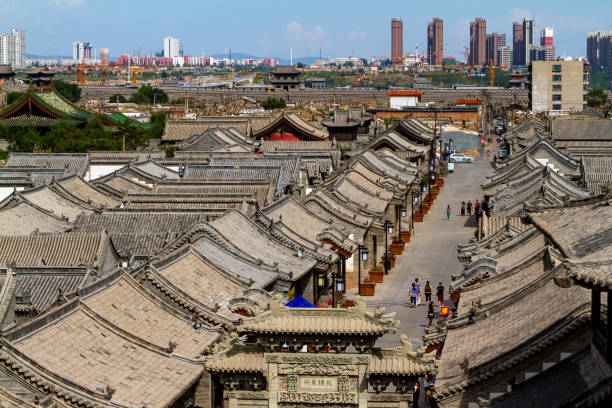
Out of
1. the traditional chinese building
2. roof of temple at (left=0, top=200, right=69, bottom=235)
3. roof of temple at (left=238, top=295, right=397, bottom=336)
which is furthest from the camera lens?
roof of temple at (left=0, top=200, right=69, bottom=235)

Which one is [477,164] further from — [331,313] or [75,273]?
[331,313]

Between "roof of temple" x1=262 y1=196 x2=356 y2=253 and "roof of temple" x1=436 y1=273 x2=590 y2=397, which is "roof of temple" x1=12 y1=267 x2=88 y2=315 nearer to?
"roof of temple" x1=262 y1=196 x2=356 y2=253

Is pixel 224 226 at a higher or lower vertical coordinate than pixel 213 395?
higher

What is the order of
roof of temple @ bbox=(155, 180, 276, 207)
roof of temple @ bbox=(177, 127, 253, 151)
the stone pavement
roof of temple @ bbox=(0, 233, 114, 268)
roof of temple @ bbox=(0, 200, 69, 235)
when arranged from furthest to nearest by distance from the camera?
roof of temple @ bbox=(177, 127, 253, 151) → roof of temple @ bbox=(155, 180, 276, 207) → roof of temple @ bbox=(0, 200, 69, 235) → the stone pavement → roof of temple @ bbox=(0, 233, 114, 268)

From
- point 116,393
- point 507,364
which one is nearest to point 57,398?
point 116,393

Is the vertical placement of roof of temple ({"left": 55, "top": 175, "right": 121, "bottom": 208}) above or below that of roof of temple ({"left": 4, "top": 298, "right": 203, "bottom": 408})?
above

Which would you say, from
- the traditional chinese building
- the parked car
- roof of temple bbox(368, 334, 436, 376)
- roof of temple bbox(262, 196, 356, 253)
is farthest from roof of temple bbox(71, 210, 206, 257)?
the parked car

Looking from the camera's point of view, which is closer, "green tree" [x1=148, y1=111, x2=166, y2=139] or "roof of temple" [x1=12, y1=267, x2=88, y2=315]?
"roof of temple" [x1=12, y1=267, x2=88, y2=315]

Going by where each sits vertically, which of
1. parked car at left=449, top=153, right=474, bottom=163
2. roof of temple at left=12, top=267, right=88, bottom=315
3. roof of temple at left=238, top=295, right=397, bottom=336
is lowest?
parked car at left=449, top=153, right=474, bottom=163
